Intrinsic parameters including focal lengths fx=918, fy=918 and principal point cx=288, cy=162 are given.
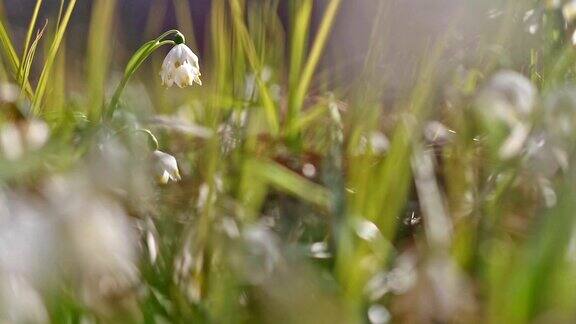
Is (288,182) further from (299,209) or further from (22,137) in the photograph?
(22,137)

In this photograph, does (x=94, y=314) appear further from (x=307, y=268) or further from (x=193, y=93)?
(x=193, y=93)

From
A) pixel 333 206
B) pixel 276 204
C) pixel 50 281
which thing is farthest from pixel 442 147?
pixel 50 281

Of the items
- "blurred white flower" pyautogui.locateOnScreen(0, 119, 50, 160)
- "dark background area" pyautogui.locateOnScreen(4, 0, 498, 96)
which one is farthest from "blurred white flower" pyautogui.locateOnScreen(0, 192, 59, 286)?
"dark background area" pyautogui.locateOnScreen(4, 0, 498, 96)

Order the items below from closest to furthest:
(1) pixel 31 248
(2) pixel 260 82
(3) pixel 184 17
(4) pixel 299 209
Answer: (1) pixel 31 248 → (4) pixel 299 209 → (2) pixel 260 82 → (3) pixel 184 17

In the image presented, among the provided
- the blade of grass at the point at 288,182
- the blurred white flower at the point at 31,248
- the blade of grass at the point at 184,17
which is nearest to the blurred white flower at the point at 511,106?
the blade of grass at the point at 288,182

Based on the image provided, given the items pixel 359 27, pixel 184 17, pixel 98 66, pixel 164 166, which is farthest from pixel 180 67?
pixel 184 17

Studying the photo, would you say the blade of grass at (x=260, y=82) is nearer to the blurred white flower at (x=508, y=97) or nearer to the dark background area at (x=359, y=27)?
the dark background area at (x=359, y=27)
